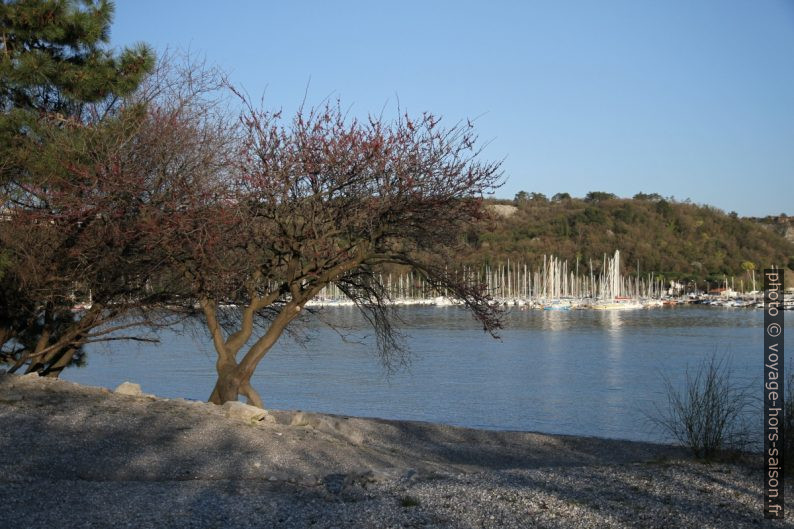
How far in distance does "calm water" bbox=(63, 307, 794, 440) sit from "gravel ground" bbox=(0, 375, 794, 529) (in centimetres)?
405

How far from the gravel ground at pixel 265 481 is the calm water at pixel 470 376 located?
4.05 meters

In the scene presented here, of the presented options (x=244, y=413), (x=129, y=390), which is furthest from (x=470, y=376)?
(x=244, y=413)

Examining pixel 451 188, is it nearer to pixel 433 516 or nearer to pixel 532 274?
pixel 433 516

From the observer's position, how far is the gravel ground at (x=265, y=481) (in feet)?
24.3

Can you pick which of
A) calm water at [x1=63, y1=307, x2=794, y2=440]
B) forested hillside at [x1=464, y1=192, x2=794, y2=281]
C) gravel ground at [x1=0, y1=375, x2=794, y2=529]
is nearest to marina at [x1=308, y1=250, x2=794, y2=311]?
forested hillside at [x1=464, y1=192, x2=794, y2=281]

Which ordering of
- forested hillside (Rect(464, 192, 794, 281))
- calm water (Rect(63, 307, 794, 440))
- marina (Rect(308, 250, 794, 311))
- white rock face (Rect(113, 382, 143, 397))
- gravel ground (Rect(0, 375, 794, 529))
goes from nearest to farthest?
1. gravel ground (Rect(0, 375, 794, 529))
2. white rock face (Rect(113, 382, 143, 397))
3. calm water (Rect(63, 307, 794, 440))
4. marina (Rect(308, 250, 794, 311))
5. forested hillside (Rect(464, 192, 794, 281))

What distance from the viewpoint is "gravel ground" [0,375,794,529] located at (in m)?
7.42

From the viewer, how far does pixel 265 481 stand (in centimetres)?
880

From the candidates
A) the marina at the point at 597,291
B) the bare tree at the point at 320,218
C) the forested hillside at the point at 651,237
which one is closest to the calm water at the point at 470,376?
the bare tree at the point at 320,218

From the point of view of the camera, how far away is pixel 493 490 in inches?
331

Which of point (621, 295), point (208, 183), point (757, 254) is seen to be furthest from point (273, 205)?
point (757, 254)

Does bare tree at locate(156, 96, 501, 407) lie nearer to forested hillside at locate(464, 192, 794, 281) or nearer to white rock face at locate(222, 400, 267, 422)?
white rock face at locate(222, 400, 267, 422)

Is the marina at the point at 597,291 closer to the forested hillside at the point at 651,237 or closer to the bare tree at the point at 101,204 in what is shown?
the forested hillside at the point at 651,237

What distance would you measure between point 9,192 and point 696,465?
10.4 meters
